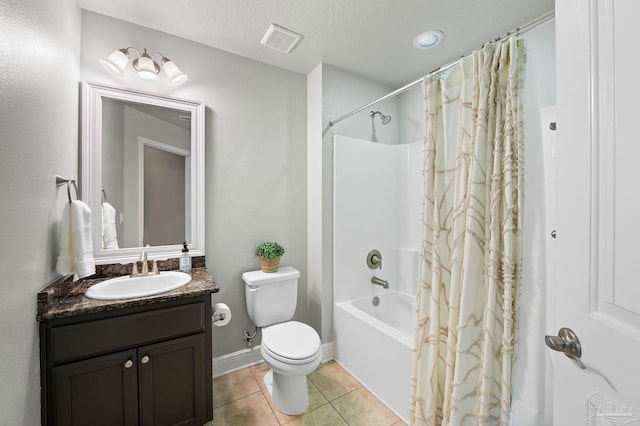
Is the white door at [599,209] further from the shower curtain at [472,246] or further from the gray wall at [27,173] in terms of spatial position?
the gray wall at [27,173]

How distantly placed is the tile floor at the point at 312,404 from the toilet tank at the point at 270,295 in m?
0.46

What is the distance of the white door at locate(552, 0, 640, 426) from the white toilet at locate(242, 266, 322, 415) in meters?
1.21

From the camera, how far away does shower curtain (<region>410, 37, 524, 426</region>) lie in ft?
3.34

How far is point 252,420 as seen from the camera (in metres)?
1.60

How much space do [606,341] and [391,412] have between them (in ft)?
4.96

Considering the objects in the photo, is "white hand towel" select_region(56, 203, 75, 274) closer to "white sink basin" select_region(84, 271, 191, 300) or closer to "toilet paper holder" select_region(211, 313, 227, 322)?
"white sink basin" select_region(84, 271, 191, 300)

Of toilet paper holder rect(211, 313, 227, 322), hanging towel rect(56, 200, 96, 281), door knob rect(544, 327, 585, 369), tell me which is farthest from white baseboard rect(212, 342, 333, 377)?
door knob rect(544, 327, 585, 369)

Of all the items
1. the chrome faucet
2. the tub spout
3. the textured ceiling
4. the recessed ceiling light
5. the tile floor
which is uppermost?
the recessed ceiling light

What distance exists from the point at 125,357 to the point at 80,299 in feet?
1.22

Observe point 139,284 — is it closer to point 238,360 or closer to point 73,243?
point 73,243

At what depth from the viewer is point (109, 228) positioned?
1.71 m

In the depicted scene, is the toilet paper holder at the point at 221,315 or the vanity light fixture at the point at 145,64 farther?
the toilet paper holder at the point at 221,315

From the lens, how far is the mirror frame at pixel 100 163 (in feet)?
5.32

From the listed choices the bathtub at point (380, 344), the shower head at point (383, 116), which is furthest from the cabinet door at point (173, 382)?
the shower head at point (383, 116)
